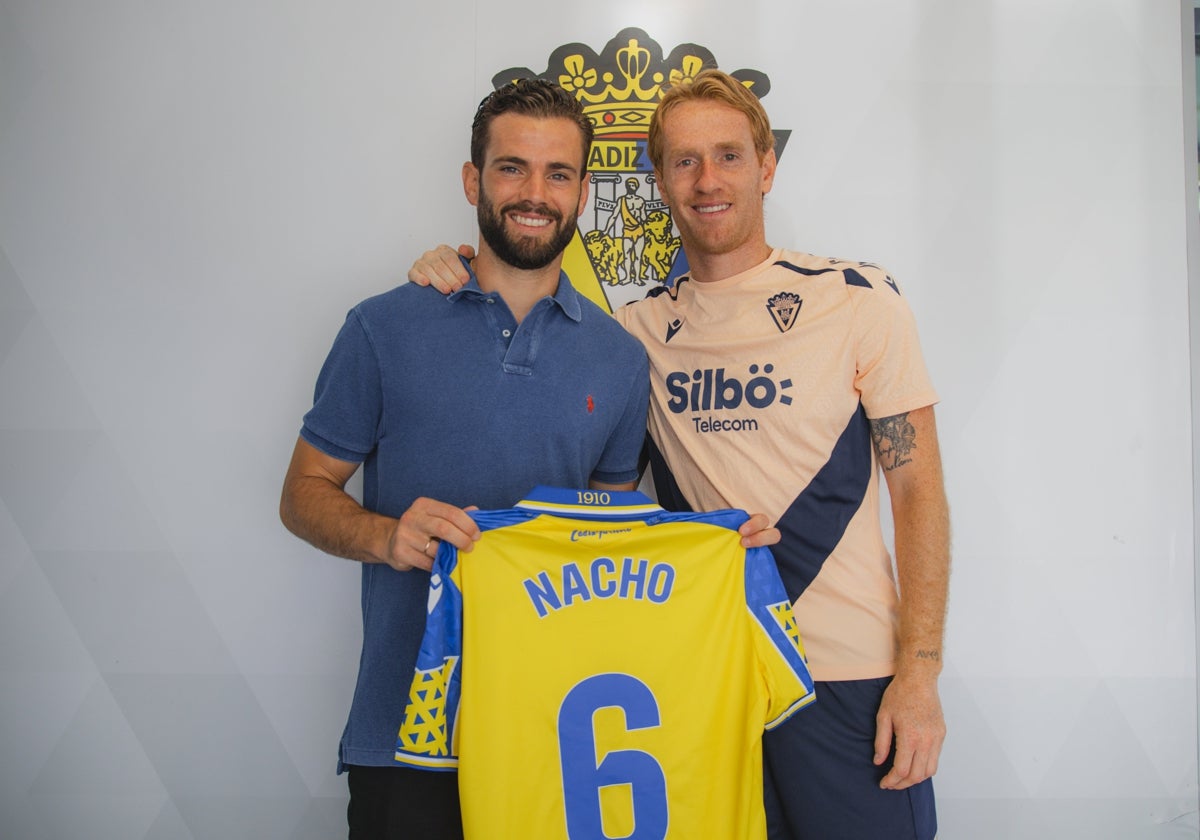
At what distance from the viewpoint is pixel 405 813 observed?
1.44 meters

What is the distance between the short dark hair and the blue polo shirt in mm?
352

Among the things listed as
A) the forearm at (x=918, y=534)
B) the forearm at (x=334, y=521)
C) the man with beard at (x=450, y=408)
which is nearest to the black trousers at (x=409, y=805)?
the man with beard at (x=450, y=408)

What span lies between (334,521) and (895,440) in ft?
3.78

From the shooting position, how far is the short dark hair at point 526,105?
1.58 metres

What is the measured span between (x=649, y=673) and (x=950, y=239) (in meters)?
1.57

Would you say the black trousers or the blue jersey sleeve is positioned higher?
the blue jersey sleeve

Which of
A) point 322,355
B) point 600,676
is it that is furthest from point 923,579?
point 322,355

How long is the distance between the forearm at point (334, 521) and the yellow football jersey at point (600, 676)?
155 millimetres

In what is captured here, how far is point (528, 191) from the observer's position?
1.56 meters

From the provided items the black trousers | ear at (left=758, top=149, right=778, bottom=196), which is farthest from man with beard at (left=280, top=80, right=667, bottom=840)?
ear at (left=758, top=149, right=778, bottom=196)

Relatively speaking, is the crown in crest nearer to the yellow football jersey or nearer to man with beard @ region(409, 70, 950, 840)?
man with beard @ region(409, 70, 950, 840)

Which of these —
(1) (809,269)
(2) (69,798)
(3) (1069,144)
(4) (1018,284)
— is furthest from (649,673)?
(3) (1069,144)

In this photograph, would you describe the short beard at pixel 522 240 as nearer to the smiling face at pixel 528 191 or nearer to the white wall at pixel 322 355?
the smiling face at pixel 528 191

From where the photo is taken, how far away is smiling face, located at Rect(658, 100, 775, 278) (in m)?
1.65
